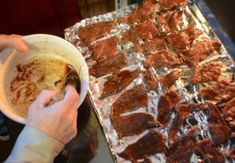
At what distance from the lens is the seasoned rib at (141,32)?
168cm

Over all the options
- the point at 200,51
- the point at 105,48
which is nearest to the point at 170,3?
the point at 200,51

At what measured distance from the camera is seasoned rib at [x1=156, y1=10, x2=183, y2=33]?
1705 millimetres

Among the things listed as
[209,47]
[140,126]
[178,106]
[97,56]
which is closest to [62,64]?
[97,56]

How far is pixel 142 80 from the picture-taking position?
1.57 m

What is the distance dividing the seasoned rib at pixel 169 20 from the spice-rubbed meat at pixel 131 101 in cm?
37

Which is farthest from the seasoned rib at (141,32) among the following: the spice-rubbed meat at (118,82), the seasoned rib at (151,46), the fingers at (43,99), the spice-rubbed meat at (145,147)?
the fingers at (43,99)

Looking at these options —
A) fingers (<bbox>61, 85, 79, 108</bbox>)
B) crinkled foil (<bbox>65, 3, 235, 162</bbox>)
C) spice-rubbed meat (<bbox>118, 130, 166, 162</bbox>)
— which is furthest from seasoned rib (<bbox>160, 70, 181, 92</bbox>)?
fingers (<bbox>61, 85, 79, 108</bbox>)

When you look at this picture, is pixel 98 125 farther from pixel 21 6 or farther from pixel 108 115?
pixel 21 6

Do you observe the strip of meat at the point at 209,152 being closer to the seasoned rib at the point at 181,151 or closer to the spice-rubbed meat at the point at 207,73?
the seasoned rib at the point at 181,151

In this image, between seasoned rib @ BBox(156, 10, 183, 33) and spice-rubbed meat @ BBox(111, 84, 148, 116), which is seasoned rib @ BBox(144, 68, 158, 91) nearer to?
spice-rubbed meat @ BBox(111, 84, 148, 116)

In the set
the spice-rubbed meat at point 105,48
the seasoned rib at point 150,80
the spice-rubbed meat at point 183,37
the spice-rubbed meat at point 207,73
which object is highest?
the spice-rubbed meat at point 105,48

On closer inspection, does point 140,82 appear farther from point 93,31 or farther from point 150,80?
point 93,31

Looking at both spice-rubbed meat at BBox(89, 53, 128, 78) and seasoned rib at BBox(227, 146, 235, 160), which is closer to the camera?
seasoned rib at BBox(227, 146, 235, 160)

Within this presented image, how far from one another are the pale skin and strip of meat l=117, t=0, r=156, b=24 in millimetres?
664
